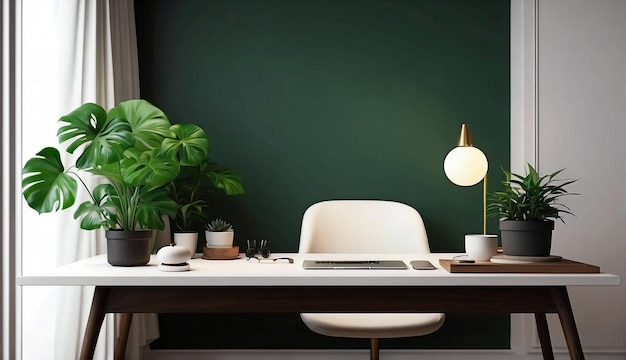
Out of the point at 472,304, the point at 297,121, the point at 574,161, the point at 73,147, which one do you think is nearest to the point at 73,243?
the point at 73,147

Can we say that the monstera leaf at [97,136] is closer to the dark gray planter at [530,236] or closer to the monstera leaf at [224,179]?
the monstera leaf at [224,179]

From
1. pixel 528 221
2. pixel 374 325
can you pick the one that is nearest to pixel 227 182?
pixel 374 325

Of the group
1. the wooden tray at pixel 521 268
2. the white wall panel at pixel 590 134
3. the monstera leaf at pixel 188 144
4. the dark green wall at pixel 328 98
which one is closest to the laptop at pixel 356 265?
the wooden tray at pixel 521 268

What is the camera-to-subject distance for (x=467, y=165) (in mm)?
2291

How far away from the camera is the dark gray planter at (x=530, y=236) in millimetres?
1882

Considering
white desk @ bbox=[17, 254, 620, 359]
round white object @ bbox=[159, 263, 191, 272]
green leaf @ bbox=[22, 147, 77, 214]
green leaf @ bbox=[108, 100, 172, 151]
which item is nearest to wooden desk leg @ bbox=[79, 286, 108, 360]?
white desk @ bbox=[17, 254, 620, 359]

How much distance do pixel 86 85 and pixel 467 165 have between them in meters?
1.57

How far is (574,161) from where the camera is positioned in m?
3.00

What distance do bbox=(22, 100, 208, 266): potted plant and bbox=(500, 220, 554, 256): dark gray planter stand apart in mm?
1132

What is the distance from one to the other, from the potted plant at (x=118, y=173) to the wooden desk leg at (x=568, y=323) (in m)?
1.27

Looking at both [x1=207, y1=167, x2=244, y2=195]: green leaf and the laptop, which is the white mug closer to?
the laptop

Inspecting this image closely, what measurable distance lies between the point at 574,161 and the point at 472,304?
1575 mm

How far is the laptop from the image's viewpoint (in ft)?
6.15

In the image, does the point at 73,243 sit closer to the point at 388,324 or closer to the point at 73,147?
the point at 73,147
